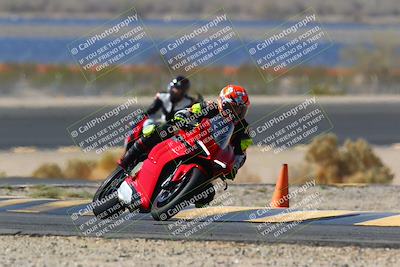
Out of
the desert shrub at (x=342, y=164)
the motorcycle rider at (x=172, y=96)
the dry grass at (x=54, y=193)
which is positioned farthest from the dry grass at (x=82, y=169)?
the motorcycle rider at (x=172, y=96)

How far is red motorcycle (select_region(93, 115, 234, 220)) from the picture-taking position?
11.8 metres

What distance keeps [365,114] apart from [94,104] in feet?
30.3

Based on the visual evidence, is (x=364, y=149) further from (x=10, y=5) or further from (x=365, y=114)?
(x=10, y=5)

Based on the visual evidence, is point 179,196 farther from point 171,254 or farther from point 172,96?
point 172,96

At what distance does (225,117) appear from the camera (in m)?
12.0

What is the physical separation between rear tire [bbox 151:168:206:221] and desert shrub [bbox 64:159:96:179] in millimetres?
10419

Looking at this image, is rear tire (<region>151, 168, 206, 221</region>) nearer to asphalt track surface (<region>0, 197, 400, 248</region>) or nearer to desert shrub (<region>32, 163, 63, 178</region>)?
asphalt track surface (<region>0, 197, 400, 248</region>)

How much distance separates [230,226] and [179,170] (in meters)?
0.84

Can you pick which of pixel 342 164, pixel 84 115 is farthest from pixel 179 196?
pixel 84 115

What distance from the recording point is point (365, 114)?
35.4 meters

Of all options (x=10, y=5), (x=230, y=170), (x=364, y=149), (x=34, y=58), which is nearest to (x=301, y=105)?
(x=364, y=149)

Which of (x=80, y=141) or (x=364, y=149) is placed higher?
(x=80, y=141)

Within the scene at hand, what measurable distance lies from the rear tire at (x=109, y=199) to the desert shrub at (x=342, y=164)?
9.04 metres

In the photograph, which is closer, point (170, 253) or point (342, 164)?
point (170, 253)
